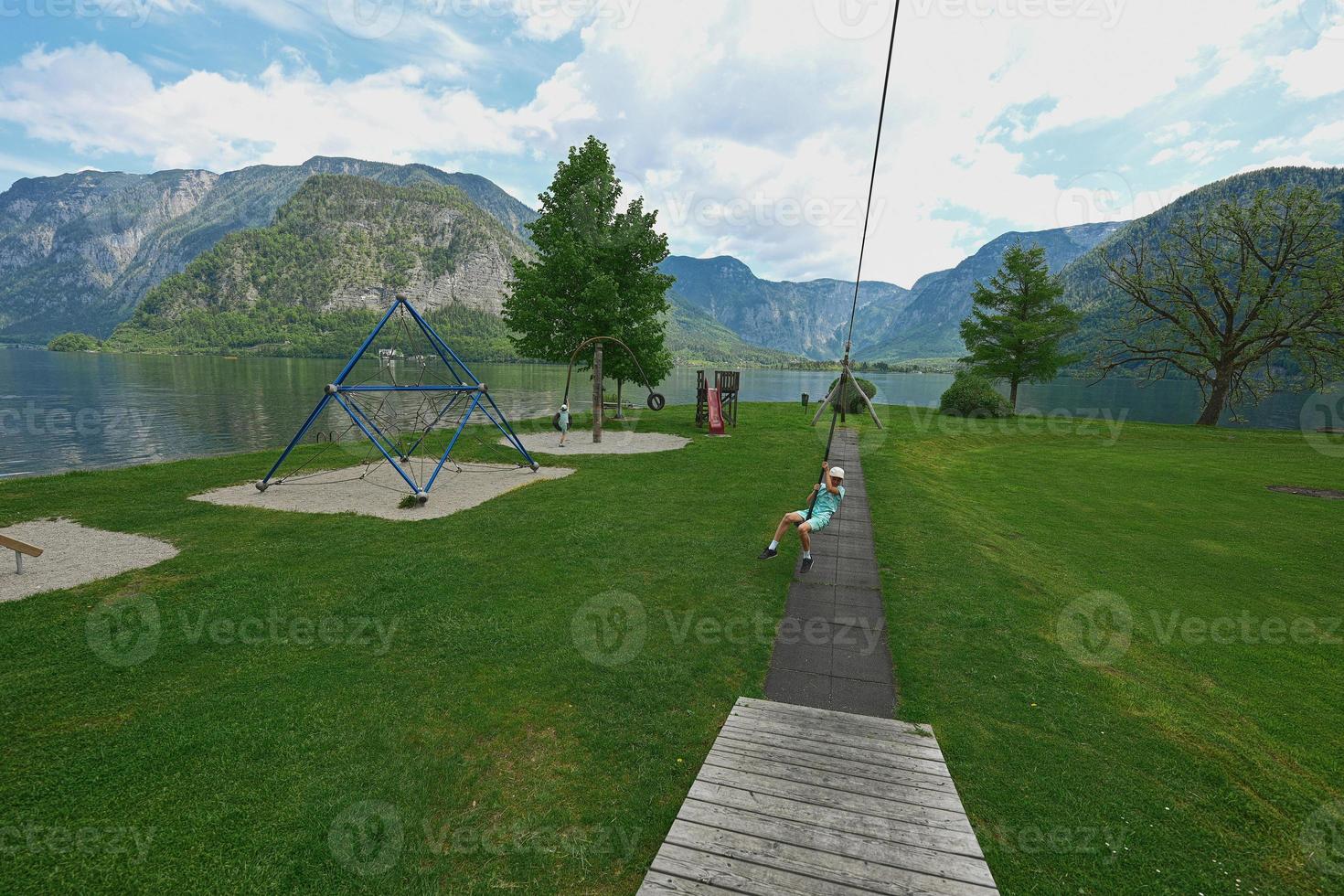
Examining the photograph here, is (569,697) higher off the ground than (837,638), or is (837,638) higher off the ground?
(837,638)

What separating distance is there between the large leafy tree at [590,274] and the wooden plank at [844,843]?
2573 cm

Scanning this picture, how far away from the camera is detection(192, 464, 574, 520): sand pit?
14.2 m

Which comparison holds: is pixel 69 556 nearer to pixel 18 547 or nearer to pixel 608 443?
pixel 18 547

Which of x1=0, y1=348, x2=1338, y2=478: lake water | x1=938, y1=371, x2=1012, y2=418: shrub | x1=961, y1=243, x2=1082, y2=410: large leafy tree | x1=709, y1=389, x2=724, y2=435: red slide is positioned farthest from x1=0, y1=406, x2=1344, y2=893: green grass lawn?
x1=961, y1=243, x2=1082, y2=410: large leafy tree

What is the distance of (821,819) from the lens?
15.4 ft

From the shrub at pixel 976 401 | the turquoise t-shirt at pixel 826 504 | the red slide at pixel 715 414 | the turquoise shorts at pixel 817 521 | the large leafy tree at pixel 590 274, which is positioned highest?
the large leafy tree at pixel 590 274

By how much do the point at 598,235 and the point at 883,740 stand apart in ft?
92.5

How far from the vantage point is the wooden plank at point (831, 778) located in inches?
197

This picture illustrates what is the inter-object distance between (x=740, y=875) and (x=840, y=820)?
3.63 feet

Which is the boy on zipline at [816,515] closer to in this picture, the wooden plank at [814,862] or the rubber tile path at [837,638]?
the rubber tile path at [837,638]

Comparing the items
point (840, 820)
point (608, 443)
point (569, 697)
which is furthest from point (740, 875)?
point (608, 443)

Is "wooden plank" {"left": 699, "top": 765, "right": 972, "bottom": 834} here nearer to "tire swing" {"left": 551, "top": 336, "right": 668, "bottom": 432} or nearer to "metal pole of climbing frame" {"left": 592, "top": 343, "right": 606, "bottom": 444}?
"tire swing" {"left": 551, "top": 336, "right": 668, "bottom": 432}

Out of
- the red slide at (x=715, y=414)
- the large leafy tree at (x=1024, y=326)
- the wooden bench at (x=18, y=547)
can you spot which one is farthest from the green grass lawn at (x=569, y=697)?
the large leafy tree at (x=1024, y=326)

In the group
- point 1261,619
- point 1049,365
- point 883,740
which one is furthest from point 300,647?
point 1049,365
